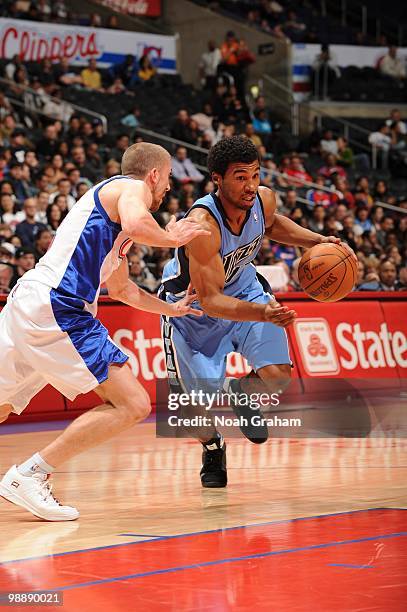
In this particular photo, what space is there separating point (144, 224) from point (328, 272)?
163cm

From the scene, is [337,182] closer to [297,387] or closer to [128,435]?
[297,387]

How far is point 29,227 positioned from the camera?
1327cm

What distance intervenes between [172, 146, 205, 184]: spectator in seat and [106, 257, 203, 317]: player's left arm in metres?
11.6

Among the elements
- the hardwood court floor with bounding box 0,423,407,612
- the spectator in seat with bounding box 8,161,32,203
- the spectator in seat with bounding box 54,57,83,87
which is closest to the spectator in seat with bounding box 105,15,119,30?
the spectator in seat with bounding box 54,57,83,87

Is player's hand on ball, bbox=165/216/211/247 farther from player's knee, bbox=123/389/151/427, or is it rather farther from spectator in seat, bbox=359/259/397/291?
spectator in seat, bbox=359/259/397/291

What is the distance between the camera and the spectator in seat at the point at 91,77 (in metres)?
20.0

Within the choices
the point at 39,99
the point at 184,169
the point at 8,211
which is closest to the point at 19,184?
the point at 8,211

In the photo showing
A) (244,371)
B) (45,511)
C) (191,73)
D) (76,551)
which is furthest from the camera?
(191,73)

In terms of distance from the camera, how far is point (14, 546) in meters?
4.76

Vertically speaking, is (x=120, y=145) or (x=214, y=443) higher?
(x=120, y=145)

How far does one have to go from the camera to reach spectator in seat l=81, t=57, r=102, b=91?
20016 mm

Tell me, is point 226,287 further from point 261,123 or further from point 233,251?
point 261,123

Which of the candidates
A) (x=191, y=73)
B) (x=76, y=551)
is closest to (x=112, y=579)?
(x=76, y=551)

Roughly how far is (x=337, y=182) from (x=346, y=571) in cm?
1635
